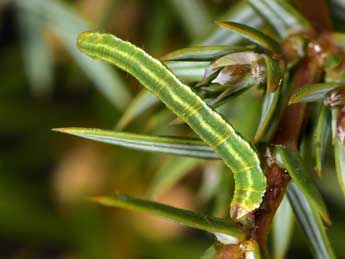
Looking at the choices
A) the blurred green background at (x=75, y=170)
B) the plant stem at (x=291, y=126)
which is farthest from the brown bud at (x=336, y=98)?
the blurred green background at (x=75, y=170)

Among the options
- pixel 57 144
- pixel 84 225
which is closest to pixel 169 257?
pixel 84 225

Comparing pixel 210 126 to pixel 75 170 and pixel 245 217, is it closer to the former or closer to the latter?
pixel 245 217

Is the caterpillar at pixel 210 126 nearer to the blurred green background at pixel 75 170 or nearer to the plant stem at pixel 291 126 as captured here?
the plant stem at pixel 291 126

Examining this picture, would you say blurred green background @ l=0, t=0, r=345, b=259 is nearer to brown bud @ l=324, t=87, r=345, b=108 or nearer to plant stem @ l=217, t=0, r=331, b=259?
plant stem @ l=217, t=0, r=331, b=259

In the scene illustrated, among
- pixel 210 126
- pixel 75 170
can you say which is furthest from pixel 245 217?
pixel 75 170

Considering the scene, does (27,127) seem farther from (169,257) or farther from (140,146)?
(140,146)

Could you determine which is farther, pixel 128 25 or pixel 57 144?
pixel 57 144
